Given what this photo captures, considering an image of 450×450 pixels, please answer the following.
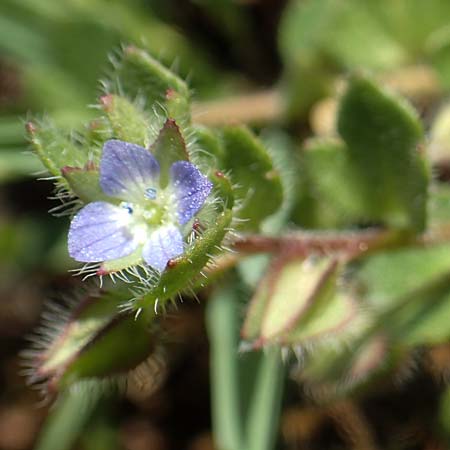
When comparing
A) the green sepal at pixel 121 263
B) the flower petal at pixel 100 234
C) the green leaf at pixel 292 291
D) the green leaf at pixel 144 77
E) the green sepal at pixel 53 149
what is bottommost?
the green leaf at pixel 292 291

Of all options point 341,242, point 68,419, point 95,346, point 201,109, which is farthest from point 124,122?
point 68,419

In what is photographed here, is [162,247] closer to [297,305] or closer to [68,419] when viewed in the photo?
[297,305]

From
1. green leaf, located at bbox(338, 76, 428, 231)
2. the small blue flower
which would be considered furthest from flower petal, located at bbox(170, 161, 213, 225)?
green leaf, located at bbox(338, 76, 428, 231)

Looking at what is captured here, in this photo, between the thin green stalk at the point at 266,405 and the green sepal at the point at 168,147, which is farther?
the thin green stalk at the point at 266,405

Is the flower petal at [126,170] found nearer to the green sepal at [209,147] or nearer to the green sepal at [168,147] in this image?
the green sepal at [168,147]

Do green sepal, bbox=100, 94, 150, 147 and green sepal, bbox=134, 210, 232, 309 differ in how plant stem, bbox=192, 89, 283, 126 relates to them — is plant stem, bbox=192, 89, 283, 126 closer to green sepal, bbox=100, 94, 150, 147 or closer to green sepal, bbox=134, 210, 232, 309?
green sepal, bbox=100, 94, 150, 147

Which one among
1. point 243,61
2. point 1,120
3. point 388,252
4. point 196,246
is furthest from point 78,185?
point 243,61

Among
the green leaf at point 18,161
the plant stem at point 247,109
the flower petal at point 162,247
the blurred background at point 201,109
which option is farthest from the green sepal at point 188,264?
the plant stem at point 247,109
